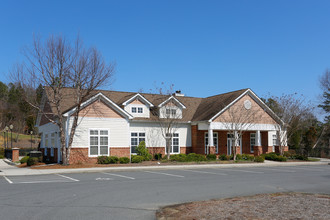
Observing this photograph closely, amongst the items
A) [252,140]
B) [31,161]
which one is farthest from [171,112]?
[31,161]

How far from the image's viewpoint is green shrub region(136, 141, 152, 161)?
28906 millimetres

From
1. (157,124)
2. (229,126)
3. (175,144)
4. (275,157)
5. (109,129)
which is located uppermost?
(157,124)

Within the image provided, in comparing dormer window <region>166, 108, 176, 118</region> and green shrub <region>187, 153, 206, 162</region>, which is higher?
dormer window <region>166, 108, 176, 118</region>

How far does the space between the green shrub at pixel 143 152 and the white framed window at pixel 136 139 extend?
656mm

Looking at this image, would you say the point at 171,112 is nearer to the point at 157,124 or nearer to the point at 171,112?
the point at 171,112

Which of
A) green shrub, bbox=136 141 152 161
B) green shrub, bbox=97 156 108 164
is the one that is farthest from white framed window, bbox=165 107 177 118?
green shrub, bbox=97 156 108 164

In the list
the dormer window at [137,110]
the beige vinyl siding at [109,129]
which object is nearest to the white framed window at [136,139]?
the beige vinyl siding at [109,129]

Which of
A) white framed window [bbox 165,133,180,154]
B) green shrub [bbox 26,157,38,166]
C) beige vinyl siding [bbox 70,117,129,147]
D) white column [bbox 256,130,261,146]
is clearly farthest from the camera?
white column [bbox 256,130,261,146]

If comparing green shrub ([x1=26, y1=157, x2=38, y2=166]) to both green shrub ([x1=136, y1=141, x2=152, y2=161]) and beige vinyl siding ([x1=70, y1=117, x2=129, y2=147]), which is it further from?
green shrub ([x1=136, y1=141, x2=152, y2=161])

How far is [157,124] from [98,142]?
21.4 feet

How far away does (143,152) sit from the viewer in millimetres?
28922

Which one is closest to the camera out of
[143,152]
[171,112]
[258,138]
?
[143,152]

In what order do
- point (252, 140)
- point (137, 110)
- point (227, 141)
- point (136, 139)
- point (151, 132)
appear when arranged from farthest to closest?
point (252, 140), point (227, 141), point (151, 132), point (137, 110), point (136, 139)

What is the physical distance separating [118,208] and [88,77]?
16.7m
